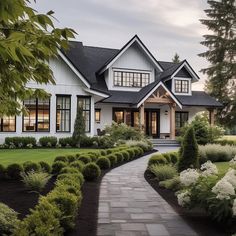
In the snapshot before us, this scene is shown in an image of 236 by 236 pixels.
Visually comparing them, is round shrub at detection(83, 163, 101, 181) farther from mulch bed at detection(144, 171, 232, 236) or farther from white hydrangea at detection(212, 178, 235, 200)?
white hydrangea at detection(212, 178, 235, 200)

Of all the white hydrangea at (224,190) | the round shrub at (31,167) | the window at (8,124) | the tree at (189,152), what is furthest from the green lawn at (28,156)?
the white hydrangea at (224,190)

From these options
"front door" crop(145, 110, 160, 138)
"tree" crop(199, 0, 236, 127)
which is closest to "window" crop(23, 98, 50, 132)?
"front door" crop(145, 110, 160, 138)

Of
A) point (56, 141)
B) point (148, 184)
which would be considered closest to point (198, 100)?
point (56, 141)

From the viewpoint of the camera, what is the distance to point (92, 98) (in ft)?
84.2

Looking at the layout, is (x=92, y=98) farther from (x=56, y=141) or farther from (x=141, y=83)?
(x=141, y=83)

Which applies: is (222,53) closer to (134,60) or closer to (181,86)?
(181,86)

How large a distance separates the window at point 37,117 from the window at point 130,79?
7.37m

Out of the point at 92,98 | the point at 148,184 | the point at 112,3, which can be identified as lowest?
the point at 148,184

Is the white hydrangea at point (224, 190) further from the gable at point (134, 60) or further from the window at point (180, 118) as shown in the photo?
the window at point (180, 118)

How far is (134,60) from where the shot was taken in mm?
30656

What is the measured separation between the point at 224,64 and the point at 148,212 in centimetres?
3434

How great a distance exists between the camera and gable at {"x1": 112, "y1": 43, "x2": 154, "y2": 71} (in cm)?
3031

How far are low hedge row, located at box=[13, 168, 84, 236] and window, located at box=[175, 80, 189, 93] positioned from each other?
26276mm

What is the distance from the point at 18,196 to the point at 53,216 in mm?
3248
